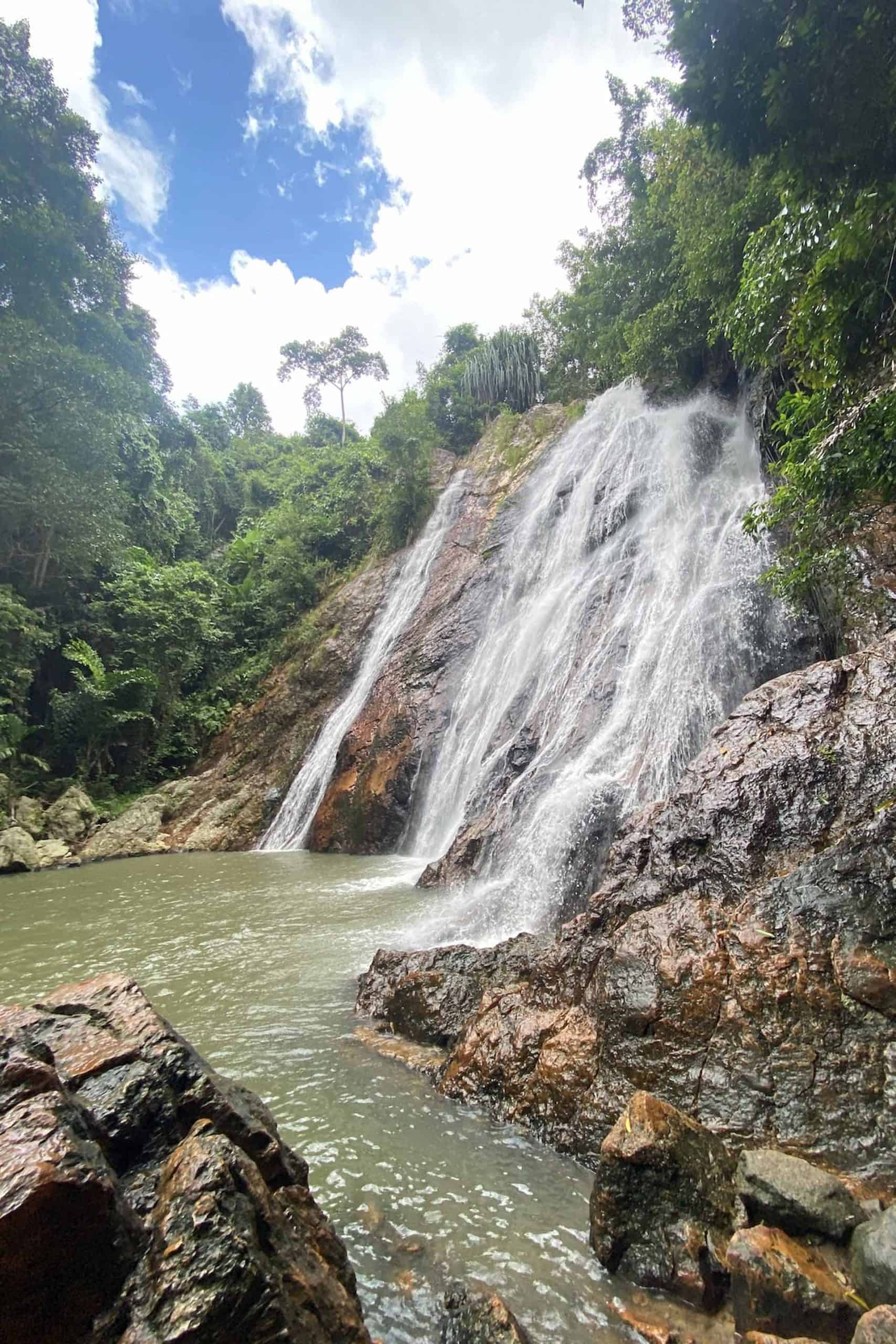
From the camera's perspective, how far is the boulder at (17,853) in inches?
491

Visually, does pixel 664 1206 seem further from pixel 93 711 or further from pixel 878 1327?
pixel 93 711

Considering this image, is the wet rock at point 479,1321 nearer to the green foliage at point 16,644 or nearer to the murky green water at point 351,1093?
the murky green water at point 351,1093

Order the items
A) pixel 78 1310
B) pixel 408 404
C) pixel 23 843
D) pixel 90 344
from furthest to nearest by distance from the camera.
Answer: pixel 408 404, pixel 90 344, pixel 23 843, pixel 78 1310

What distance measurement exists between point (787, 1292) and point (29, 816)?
54.2 ft

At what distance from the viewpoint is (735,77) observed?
4590mm

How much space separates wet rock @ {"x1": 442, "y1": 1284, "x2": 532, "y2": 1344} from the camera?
7.48 ft

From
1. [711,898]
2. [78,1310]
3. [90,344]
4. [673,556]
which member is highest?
[90,344]

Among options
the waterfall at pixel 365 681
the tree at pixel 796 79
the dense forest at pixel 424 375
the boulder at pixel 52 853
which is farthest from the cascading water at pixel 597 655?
the boulder at pixel 52 853

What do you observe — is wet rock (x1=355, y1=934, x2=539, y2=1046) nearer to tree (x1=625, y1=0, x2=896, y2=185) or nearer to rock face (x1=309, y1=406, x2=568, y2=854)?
tree (x1=625, y1=0, x2=896, y2=185)

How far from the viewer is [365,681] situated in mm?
18266

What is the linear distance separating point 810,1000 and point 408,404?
26.9 m

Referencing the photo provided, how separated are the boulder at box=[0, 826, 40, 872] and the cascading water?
7452 millimetres

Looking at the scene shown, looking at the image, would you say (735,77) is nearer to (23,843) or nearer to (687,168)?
(687,168)

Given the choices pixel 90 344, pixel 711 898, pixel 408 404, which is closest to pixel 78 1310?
pixel 711 898
